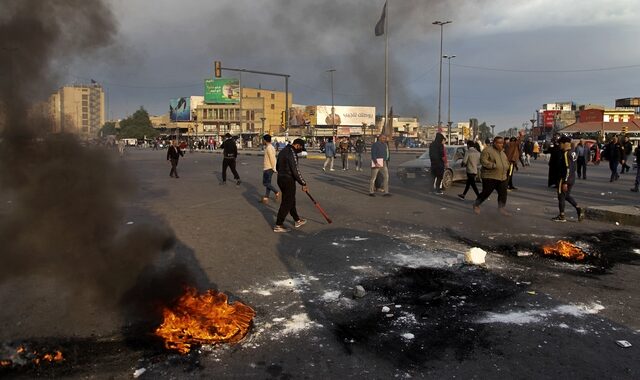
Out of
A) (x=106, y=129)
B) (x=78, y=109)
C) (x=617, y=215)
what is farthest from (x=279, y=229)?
(x=617, y=215)

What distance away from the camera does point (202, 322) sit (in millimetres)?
3830

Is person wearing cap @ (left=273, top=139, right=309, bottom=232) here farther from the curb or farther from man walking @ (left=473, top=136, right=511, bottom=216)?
the curb

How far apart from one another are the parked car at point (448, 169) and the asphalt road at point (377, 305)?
624cm

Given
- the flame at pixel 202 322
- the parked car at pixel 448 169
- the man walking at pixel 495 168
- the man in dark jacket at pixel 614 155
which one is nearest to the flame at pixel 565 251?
the man walking at pixel 495 168

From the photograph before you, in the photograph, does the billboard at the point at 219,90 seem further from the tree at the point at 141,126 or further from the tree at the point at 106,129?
the tree at the point at 106,129

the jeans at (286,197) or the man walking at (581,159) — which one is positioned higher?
the man walking at (581,159)

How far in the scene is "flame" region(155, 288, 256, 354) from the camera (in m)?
3.65

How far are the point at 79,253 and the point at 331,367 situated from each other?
2.68 m

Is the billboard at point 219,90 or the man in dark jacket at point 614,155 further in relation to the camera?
the billboard at point 219,90

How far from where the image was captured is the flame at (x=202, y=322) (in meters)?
3.65

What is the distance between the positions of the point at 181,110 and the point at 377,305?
348ft

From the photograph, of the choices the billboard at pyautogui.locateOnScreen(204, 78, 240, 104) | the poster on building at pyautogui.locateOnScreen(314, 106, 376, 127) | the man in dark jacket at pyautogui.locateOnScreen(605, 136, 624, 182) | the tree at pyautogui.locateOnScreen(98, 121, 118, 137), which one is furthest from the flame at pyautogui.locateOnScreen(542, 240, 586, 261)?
the poster on building at pyautogui.locateOnScreen(314, 106, 376, 127)

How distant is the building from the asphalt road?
1.85 ft

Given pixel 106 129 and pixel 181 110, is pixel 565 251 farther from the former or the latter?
pixel 181 110
